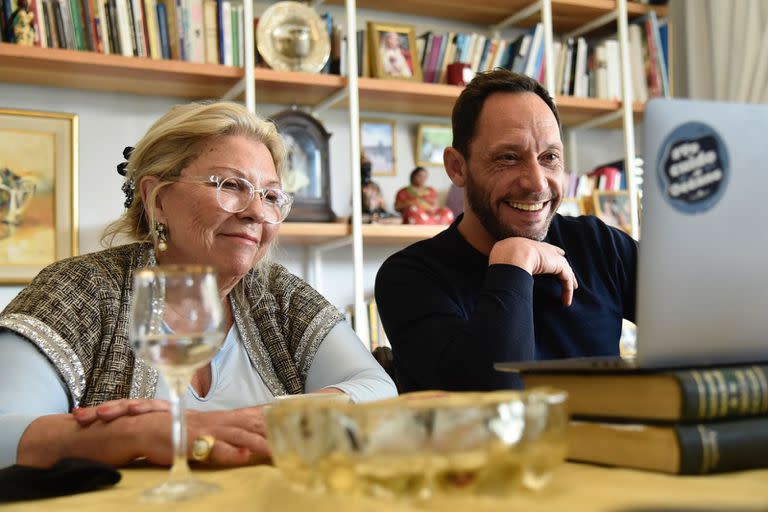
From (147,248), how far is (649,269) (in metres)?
1.14

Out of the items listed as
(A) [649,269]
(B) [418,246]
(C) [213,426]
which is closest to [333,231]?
(B) [418,246]

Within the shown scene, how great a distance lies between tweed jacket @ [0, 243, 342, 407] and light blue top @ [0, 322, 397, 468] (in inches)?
0.6

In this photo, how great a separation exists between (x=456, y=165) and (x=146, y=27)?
4.95 ft

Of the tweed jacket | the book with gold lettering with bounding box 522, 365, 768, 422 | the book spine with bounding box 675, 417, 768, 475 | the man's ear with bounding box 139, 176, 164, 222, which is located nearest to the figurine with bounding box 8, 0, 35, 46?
the man's ear with bounding box 139, 176, 164, 222

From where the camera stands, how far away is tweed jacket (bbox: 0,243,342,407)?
4.15 ft

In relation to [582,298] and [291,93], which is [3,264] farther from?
[582,298]

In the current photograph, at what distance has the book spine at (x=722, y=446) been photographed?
0.62 metres

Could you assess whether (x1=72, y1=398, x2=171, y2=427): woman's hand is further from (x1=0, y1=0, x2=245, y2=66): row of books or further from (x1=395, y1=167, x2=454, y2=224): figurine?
(x1=395, y1=167, x2=454, y2=224): figurine

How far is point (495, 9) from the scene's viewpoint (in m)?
3.39

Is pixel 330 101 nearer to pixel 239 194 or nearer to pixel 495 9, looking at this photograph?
pixel 495 9

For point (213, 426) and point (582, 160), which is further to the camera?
point (582, 160)

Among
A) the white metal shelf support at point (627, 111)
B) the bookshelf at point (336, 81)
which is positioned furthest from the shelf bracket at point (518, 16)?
the white metal shelf support at point (627, 111)

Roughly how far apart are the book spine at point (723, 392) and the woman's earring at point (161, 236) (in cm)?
116

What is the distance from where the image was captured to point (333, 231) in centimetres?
289
